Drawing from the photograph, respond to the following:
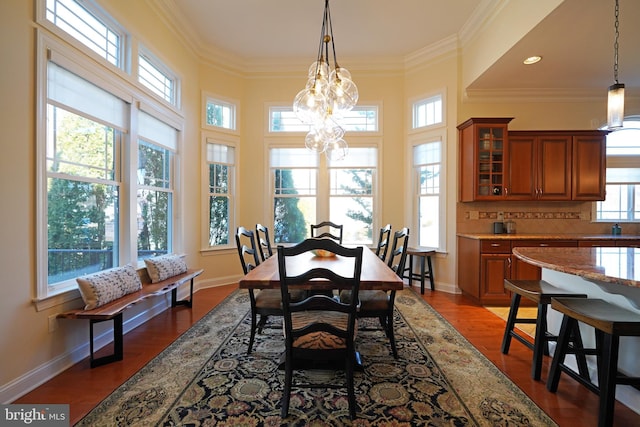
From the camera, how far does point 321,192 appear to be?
4969mm

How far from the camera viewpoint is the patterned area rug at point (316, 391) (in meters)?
1.69

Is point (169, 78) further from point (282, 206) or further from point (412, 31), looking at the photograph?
point (412, 31)

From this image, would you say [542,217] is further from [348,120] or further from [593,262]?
[348,120]

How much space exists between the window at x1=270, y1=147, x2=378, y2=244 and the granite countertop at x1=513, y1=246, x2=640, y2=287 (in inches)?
111

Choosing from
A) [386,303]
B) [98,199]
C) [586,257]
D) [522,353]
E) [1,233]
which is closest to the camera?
[1,233]

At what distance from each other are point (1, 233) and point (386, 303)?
8.84 ft

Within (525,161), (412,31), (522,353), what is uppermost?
(412,31)

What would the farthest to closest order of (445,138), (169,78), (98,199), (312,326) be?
(445,138) < (169,78) < (98,199) < (312,326)

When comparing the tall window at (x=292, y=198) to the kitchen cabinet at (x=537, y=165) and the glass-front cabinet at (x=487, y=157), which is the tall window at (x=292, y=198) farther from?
the kitchen cabinet at (x=537, y=165)

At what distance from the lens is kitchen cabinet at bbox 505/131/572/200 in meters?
4.08

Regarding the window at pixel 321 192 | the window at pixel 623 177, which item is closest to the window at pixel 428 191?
the window at pixel 321 192

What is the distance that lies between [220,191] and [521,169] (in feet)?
15.2

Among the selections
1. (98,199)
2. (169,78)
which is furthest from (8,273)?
(169,78)

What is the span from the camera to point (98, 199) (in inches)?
105
